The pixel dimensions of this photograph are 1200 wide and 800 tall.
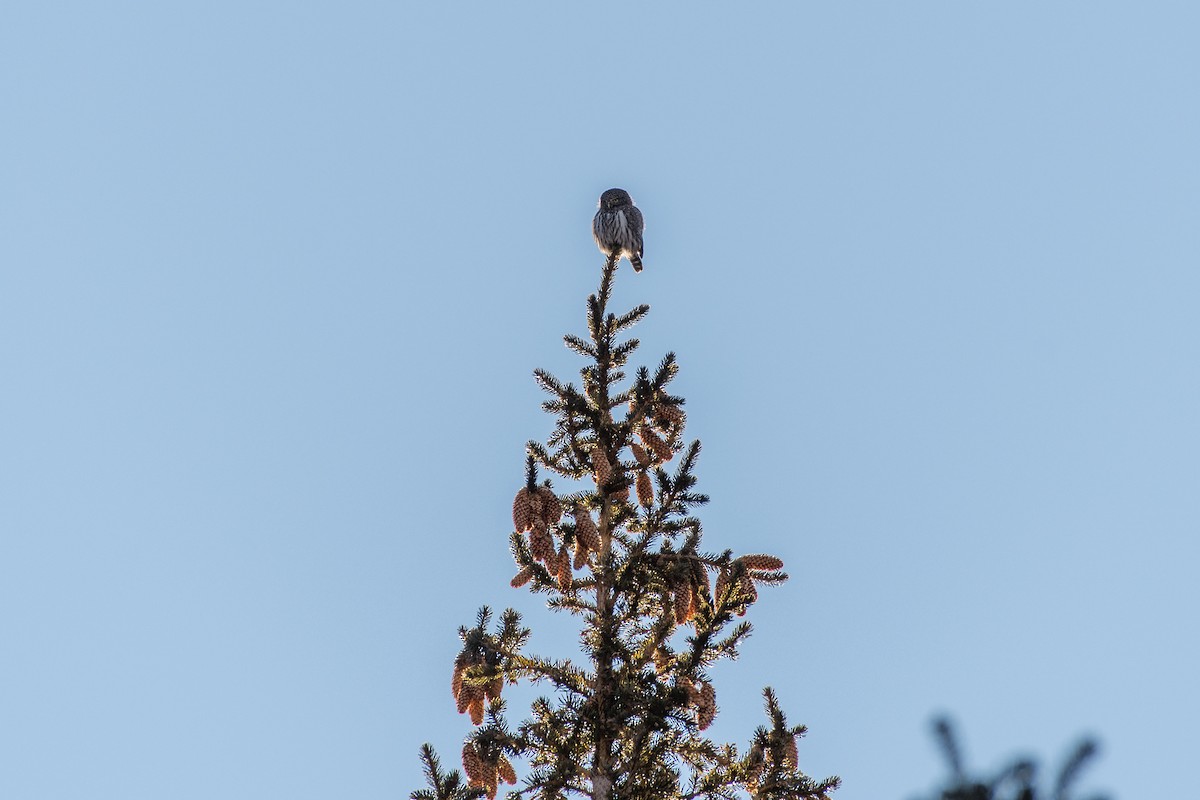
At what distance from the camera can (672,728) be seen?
872 centimetres

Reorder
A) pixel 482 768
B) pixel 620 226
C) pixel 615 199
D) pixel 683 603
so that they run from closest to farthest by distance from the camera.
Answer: pixel 482 768
pixel 683 603
pixel 620 226
pixel 615 199

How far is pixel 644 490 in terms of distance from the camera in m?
9.91

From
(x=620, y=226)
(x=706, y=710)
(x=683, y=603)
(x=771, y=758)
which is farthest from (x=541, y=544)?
(x=620, y=226)

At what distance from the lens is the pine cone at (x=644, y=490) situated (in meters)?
9.84

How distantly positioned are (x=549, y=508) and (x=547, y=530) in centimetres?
20

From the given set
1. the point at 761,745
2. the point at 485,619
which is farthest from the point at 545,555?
the point at 761,745

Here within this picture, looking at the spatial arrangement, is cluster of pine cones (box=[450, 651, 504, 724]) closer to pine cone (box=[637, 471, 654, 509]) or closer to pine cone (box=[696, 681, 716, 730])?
pine cone (box=[696, 681, 716, 730])

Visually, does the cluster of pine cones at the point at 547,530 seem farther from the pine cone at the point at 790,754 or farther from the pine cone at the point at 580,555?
the pine cone at the point at 790,754

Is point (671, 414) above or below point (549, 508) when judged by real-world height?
above


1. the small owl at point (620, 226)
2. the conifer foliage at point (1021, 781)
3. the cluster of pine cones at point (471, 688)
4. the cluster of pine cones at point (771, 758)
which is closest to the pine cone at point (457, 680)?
the cluster of pine cones at point (471, 688)

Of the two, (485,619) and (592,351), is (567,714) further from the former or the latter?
(592,351)

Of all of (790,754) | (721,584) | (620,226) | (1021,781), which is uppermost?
(620,226)

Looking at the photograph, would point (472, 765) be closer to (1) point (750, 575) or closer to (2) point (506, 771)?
(2) point (506, 771)

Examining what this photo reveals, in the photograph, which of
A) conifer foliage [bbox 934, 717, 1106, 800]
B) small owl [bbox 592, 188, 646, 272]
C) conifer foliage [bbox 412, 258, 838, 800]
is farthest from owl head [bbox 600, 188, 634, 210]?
conifer foliage [bbox 934, 717, 1106, 800]
